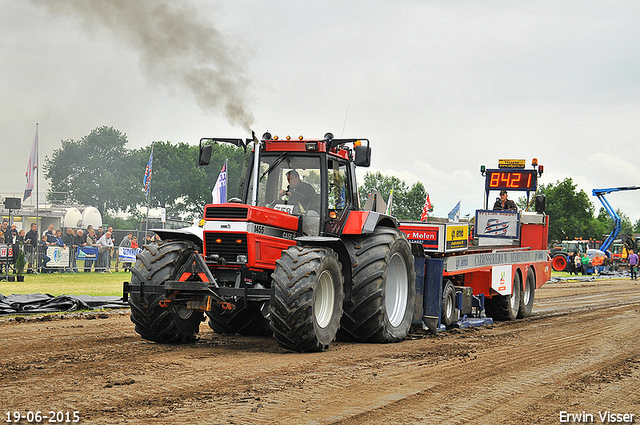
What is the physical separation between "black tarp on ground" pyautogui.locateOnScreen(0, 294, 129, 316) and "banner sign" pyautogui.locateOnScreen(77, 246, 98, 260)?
10276mm

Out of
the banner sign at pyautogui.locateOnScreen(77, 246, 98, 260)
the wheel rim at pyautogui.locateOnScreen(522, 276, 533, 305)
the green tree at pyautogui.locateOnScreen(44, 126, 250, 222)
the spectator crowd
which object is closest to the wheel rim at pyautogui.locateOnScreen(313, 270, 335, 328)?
the wheel rim at pyautogui.locateOnScreen(522, 276, 533, 305)

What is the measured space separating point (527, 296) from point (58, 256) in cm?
1529

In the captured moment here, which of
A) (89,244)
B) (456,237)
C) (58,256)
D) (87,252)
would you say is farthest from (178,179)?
(456,237)

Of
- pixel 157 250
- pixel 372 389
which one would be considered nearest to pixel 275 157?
pixel 157 250

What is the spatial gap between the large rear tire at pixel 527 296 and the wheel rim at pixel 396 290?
5527 millimetres

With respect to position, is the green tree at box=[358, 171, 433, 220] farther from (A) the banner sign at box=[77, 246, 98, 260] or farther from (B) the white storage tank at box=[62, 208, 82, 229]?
(A) the banner sign at box=[77, 246, 98, 260]

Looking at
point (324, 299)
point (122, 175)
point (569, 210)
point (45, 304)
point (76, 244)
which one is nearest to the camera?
point (324, 299)

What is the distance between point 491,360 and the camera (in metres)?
8.09

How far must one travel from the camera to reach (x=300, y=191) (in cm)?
934

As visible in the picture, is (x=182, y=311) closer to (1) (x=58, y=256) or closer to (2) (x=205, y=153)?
(2) (x=205, y=153)

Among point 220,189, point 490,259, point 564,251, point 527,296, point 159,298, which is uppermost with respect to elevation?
point 220,189

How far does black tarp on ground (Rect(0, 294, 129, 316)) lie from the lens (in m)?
12.6

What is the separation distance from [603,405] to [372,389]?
1.95 metres

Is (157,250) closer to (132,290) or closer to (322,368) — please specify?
(132,290)
